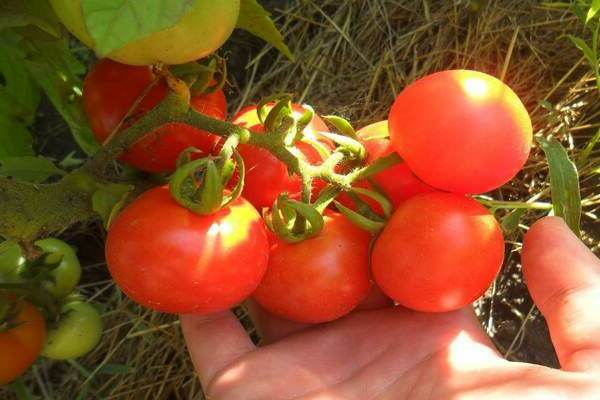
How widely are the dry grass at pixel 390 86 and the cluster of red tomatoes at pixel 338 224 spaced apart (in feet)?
1.60

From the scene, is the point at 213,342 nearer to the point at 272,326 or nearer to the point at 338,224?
the point at 272,326

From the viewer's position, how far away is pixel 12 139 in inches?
47.1

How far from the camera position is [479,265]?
2.59 ft

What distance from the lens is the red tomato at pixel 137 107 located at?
0.86 meters

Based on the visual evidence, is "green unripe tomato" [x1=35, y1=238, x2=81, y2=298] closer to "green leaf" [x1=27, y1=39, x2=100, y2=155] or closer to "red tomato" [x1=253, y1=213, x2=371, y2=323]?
"green leaf" [x1=27, y1=39, x2=100, y2=155]

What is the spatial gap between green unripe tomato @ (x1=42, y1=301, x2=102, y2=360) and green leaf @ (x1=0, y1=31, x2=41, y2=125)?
13.9 inches

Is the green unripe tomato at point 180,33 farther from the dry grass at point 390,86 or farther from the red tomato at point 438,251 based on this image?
the dry grass at point 390,86

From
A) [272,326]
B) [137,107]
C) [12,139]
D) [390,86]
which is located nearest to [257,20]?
[137,107]

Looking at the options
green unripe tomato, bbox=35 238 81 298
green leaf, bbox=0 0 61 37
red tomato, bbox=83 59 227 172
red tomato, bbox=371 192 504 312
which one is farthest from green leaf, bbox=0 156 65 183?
red tomato, bbox=371 192 504 312

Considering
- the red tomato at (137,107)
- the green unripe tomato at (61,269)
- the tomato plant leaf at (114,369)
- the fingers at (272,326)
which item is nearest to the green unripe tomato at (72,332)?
the green unripe tomato at (61,269)

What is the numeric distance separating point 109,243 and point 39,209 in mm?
102

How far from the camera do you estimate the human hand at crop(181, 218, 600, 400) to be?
2.69 feet

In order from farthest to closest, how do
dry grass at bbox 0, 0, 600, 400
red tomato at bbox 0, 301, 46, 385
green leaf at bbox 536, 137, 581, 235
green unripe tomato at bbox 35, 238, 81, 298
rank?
1. dry grass at bbox 0, 0, 600, 400
2. green unripe tomato at bbox 35, 238, 81, 298
3. red tomato at bbox 0, 301, 46, 385
4. green leaf at bbox 536, 137, 581, 235

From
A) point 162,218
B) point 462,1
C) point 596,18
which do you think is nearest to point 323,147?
point 162,218
